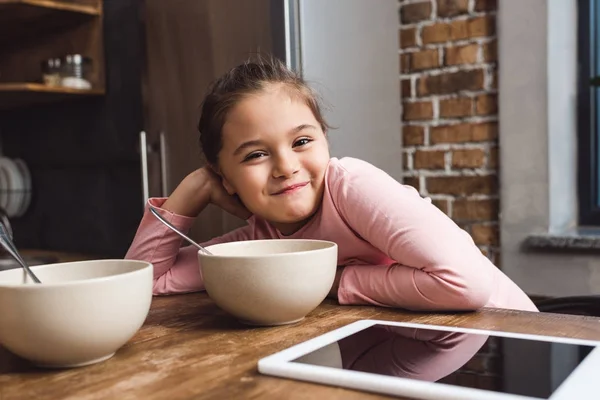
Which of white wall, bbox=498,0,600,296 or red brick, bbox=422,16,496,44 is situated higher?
red brick, bbox=422,16,496,44

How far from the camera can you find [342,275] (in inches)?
36.4

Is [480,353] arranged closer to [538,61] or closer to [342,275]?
[342,275]

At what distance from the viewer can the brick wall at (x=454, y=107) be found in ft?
6.36

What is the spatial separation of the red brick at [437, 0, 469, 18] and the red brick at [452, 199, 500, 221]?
1.86ft

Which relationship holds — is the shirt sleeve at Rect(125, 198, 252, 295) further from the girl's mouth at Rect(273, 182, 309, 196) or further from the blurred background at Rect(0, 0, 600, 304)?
the blurred background at Rect(0, 0, 600, 304)

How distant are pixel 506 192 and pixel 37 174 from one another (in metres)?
1.86

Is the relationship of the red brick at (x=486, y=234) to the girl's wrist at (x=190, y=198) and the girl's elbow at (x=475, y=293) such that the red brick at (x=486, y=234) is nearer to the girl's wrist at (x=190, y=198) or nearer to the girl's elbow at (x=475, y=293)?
the girl's wrist at (x=190, y=198)

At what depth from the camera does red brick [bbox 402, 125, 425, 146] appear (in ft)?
6.77

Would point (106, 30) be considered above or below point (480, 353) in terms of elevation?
above

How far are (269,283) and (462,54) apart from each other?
1.44 meters

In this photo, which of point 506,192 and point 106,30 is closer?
point 506,192

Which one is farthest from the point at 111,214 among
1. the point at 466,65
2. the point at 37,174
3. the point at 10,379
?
the point at 10,379

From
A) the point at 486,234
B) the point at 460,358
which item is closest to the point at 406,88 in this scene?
the point at 486,234

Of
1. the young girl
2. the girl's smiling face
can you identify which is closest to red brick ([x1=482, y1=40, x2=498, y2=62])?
the young girl
